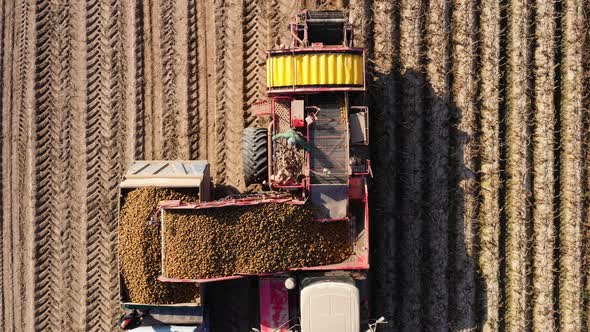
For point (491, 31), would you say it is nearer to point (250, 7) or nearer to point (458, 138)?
point (458, 138)

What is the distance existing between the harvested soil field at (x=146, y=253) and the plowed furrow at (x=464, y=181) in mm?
5448

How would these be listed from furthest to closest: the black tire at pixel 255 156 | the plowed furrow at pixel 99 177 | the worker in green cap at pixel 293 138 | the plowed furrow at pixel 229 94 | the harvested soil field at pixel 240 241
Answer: the plowed furrow at pixel 229 94, the plowed furrow at pixel 99 177, the black tire at pixel 255 156, the harvested soil field at pixel 240 241, the worker in green cap at pixel 293 138

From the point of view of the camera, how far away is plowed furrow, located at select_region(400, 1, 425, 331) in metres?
10.8

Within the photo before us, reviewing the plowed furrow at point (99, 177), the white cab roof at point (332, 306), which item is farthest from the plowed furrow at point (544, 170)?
the plowed furrow at point (99, 177)

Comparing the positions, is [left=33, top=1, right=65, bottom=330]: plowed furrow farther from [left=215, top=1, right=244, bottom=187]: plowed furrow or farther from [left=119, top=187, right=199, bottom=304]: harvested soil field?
[left=215, top=1, right=244, bottom=187]: plowed furrow

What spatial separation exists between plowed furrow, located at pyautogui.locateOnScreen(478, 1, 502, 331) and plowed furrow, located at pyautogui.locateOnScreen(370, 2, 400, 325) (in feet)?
5.30

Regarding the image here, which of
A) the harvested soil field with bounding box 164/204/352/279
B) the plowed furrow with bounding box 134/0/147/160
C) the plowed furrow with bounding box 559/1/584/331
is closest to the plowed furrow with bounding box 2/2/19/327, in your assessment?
the plowed furrow with bounding box 134/0/147/160

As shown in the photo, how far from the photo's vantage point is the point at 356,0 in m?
11.0

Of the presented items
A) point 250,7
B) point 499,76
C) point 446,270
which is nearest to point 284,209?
point 446,270

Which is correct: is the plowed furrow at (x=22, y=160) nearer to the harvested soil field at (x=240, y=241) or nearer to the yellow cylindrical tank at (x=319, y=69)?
the harvested soil field at (x=240, y=241)

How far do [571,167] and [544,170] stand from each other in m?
0.61

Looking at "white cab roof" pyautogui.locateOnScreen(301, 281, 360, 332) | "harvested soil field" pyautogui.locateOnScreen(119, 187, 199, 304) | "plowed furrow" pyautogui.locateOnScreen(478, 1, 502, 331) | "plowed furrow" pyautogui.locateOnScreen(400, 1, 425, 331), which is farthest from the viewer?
"plowed furrow" pyautogui.locateOnScreen(400, 1, 425, 331)

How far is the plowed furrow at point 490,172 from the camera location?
35.0 ft

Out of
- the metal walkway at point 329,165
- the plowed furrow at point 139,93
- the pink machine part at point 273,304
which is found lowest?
the pink machine part at point 273,304
